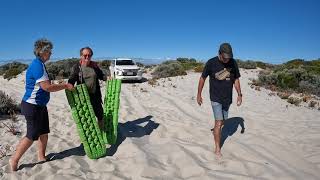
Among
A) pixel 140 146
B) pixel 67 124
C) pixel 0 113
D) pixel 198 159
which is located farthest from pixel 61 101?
pixel 198 159

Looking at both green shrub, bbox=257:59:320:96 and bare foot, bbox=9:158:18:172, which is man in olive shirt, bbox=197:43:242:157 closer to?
bare foot, bbox=9:158:18:172

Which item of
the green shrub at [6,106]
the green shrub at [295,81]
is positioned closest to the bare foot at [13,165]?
the green shrub at [6,106]

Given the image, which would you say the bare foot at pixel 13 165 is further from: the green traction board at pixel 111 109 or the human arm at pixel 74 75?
the green traction board at pixel 111 109

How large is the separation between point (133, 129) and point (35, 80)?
3641 millimetres

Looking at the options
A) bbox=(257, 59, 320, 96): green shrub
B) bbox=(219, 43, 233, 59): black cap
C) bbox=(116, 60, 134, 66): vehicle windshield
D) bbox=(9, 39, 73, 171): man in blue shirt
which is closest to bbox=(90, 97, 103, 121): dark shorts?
bbox=(9, 39, 73, 171): man in blue shirt

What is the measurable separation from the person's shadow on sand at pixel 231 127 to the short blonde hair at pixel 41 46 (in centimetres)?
380

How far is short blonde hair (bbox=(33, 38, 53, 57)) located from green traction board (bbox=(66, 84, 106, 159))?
0.85 m

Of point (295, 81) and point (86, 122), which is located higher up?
point (86, 122)

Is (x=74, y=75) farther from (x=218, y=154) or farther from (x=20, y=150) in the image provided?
(x=218, y=154)

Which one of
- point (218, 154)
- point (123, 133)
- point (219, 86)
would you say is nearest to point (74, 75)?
point (123, 133)

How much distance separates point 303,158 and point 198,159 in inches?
72.6

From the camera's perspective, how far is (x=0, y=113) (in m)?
9.77

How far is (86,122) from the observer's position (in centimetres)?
664

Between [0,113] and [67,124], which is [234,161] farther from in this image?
[0,113]
